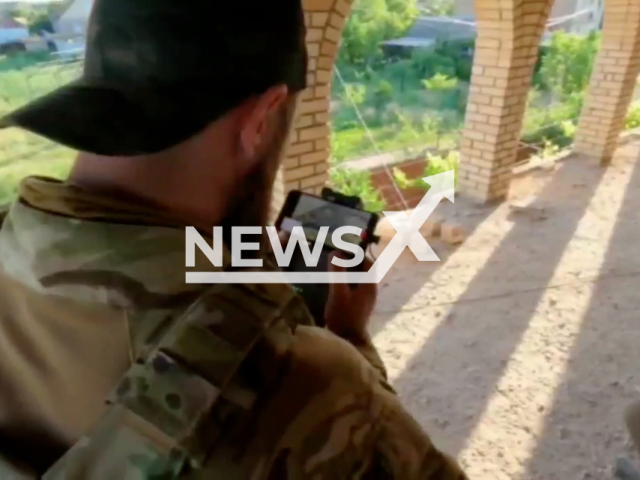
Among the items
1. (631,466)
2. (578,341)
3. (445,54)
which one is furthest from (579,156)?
(631,466)

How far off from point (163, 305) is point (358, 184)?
11.3 ft

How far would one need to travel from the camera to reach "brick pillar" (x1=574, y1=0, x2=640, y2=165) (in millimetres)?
4898

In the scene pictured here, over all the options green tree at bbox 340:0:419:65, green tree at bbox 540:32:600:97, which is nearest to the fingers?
green tree at bbox 340:0:419:65

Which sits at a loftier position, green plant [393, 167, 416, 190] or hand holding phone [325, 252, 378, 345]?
hand holding phone [325, 252, 378, 345]

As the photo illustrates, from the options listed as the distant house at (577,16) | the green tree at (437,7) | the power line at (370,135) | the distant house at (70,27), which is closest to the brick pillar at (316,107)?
the power line at (370,135)

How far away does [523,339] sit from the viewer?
9.00ft

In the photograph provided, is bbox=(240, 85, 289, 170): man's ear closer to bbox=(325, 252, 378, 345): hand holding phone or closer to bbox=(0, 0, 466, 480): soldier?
bbox=(0, 0, 466, 480): soldier

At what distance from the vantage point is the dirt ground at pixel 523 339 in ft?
7.14

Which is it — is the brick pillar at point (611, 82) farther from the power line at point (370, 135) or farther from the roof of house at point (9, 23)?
the roof of house at point (9, 23)

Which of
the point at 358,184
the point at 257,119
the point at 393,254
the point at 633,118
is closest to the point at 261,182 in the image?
the point at 257,119

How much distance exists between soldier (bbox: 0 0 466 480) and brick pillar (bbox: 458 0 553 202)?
3515 mm

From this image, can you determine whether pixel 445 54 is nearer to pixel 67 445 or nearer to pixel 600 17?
pixel 600 17

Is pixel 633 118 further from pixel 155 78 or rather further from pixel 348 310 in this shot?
pixel 155 78

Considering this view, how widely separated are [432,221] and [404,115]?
866mm
